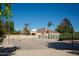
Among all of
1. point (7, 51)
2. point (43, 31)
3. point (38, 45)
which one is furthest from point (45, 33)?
point (7, 51)

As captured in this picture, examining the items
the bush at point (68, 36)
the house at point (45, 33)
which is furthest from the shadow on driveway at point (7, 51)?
the bush at point (68, 36)

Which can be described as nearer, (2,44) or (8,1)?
(8,1)

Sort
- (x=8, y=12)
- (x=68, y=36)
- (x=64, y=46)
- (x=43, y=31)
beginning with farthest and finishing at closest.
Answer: (x=68, y=36), (x=43, y=31), (x=64, y=46), (x=8, y=12)

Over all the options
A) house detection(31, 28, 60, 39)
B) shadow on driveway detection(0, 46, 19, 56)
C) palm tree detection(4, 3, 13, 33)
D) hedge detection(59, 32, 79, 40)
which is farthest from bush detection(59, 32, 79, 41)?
palm tree detection(4, 3, 13, 33)

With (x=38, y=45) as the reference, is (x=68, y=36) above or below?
above

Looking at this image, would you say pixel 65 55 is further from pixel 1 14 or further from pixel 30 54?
pixel 1 14

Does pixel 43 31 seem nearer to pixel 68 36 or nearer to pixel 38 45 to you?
pixel 38 45

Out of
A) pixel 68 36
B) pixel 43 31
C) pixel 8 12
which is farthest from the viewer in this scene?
pixel 68 36

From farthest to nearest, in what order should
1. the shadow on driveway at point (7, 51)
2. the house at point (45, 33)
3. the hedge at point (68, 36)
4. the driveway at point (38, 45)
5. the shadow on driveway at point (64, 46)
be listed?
the hedge at point (68, 36), the house at point (45, 33), the shadow on driveway at point (64, 46), the driveway at point (38, 45), the shadow on driveway at point (7, 51)

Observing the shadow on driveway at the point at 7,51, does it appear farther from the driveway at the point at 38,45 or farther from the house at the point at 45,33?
the house at the point at 45,33

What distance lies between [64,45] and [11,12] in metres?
2.05

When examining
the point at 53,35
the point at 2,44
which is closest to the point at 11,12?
the point at 2,44

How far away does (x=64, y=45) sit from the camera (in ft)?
26.0

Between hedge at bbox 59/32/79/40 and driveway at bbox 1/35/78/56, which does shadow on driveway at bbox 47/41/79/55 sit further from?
hedge at bbox 59/32/79/40
